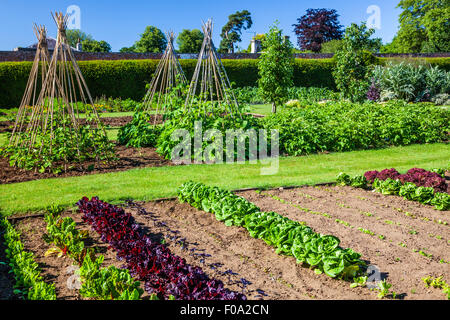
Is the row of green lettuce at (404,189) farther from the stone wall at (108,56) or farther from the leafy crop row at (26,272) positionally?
the stone wall at (108,56)

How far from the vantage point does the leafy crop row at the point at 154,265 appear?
117 inches

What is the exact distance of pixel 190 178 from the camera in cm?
646

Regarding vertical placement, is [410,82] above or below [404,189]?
above

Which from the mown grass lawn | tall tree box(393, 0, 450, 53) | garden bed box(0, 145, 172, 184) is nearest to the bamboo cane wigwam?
garden bed box(0, 145, 172, 184)

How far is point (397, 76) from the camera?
18.6 meters

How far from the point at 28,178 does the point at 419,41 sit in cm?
5114

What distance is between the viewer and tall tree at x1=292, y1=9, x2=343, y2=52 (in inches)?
2057

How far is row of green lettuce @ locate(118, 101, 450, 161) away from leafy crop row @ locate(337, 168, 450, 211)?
2.14 metres

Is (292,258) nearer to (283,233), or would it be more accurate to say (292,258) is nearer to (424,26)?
Answer: (283,233)

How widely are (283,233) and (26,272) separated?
7.55ft

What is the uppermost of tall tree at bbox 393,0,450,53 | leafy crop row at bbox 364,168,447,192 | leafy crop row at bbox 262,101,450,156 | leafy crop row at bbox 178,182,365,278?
tall tree at bbox 393,0,450,53

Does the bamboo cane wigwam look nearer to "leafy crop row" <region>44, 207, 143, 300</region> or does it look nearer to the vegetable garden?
the vegetable garden

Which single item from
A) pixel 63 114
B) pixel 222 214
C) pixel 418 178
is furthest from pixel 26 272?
pixel 418 178

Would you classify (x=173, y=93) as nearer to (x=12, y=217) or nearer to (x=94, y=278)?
(x=12, y=217)
